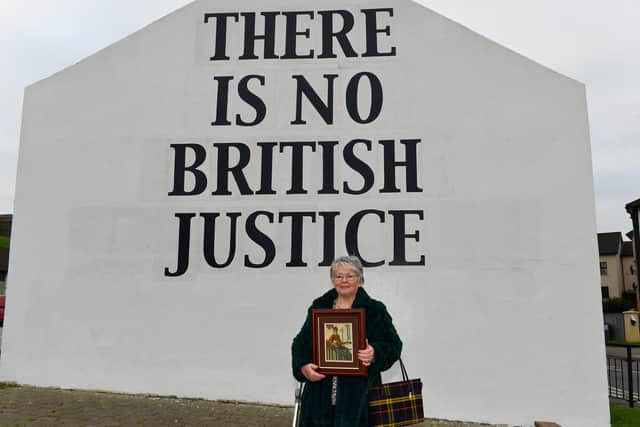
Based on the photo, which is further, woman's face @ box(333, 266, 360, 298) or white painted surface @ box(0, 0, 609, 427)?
white painted surface @ box(0, 0, 609, 427)

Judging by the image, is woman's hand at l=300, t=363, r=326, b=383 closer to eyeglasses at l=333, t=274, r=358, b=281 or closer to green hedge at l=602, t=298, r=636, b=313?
eyeglasses at l=333, t=274, r=358, b=281

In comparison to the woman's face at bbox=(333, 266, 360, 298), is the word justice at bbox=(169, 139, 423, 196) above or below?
above

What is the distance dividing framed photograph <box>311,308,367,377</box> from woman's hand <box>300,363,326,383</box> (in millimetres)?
32

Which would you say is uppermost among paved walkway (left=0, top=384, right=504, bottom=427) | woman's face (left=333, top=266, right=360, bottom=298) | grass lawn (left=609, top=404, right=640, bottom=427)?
woman's face (left=333, top=266, right=360, bottom=298)

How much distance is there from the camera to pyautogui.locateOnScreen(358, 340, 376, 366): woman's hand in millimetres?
3514

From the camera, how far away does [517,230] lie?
280 inches

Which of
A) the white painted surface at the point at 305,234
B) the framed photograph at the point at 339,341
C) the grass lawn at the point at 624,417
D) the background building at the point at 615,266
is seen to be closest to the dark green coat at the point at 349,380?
the framed photograph at the point at 339,341

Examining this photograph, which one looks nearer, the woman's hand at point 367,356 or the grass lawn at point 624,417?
the woman's hand at point 367,356

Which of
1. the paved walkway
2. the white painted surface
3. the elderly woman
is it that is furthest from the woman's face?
the white painted surface

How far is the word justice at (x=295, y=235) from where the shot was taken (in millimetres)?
7246

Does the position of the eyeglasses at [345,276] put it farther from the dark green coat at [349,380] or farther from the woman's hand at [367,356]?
the woman's hand at [367,356]

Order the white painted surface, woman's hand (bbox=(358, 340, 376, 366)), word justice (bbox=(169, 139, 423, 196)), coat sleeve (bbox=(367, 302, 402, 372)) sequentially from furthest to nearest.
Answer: word justice (bbox=(169, 139, 423, 196)) → the white painted surface → coat sleeve (bbox=(367, 302, 402, 372)) → woman's hand (bbox=(358, 340, 376, 366))

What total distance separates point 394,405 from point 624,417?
5.55 m

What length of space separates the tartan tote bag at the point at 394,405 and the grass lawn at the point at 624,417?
482 centimetres
